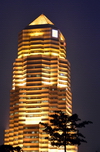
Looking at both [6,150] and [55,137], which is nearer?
[55,137]

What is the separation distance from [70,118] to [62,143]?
315 inches

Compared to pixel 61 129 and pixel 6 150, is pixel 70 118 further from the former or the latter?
pixel 6 150

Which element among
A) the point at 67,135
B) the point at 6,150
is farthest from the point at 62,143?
the point at 6,150

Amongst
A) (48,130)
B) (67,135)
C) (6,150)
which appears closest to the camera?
(67,135)

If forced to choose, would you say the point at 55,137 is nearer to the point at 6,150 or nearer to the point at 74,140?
the point at 74,140

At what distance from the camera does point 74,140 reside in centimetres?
12475

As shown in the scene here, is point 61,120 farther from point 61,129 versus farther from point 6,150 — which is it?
point 6,150

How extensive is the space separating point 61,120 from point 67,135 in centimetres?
594

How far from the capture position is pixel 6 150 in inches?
6043

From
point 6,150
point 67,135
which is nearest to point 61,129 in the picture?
point 67,135

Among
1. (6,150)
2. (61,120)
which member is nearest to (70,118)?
(61,120)

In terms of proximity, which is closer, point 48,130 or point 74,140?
point 74,140

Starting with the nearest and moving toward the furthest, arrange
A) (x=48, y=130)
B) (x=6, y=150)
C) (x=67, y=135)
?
(x=67, y=135)
(x=48, y=130)
(x=6, y=150)

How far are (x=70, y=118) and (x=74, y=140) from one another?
6969 mm
